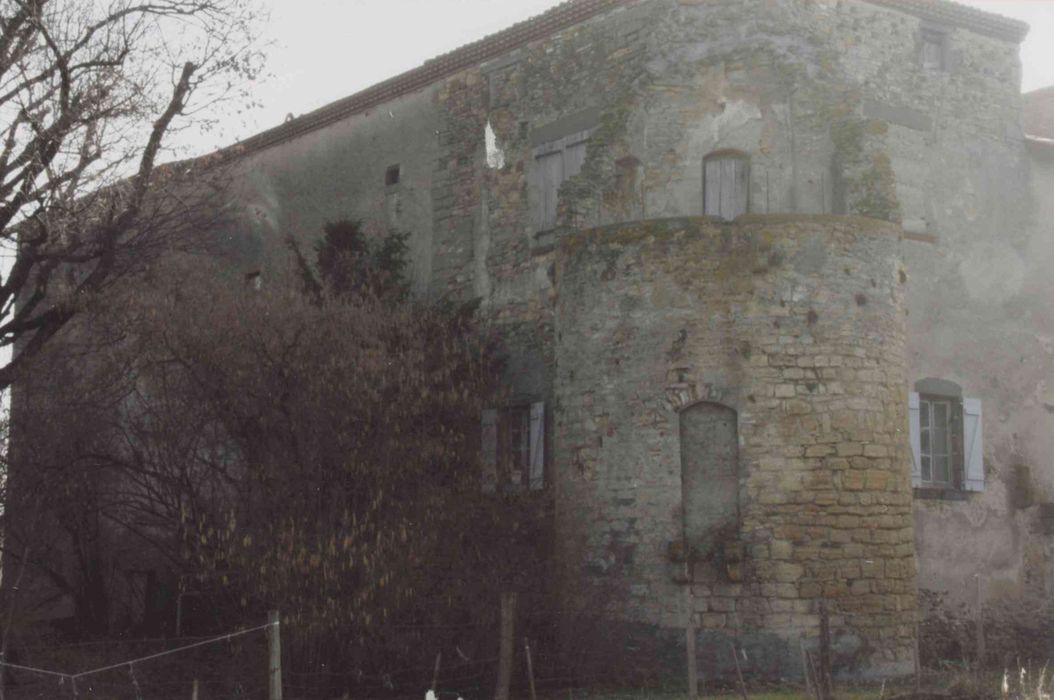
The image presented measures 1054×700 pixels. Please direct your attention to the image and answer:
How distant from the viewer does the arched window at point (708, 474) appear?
49.4ft

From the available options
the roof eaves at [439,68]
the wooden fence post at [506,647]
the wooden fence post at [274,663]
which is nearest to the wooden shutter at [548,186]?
the roof eaves at [439,68]

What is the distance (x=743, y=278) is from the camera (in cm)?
1521

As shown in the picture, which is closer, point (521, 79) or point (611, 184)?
point (611, 184)

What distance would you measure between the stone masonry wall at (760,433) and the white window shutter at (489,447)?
139 cm

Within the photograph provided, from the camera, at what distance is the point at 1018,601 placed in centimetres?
1897

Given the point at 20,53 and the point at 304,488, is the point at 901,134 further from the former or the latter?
the point at 20,53

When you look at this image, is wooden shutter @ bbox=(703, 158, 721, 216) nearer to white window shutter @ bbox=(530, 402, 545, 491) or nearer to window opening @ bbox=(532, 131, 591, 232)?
window opening @ bbox=(532, 131, 591, 232)

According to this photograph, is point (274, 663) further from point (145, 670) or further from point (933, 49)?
point (933, 49)

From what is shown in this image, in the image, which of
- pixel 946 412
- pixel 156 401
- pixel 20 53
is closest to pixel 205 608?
pixel 156 401

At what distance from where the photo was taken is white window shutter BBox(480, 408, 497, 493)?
16.9 meters

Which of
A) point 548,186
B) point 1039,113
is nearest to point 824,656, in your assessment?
point 548,186

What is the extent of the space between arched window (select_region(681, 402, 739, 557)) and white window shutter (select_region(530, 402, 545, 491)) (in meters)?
3.45

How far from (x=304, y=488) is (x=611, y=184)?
546cm

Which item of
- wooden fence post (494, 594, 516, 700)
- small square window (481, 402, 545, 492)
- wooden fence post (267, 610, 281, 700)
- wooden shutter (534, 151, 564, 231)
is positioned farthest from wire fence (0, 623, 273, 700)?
wooden shutter (534, 151, 564, 231)
